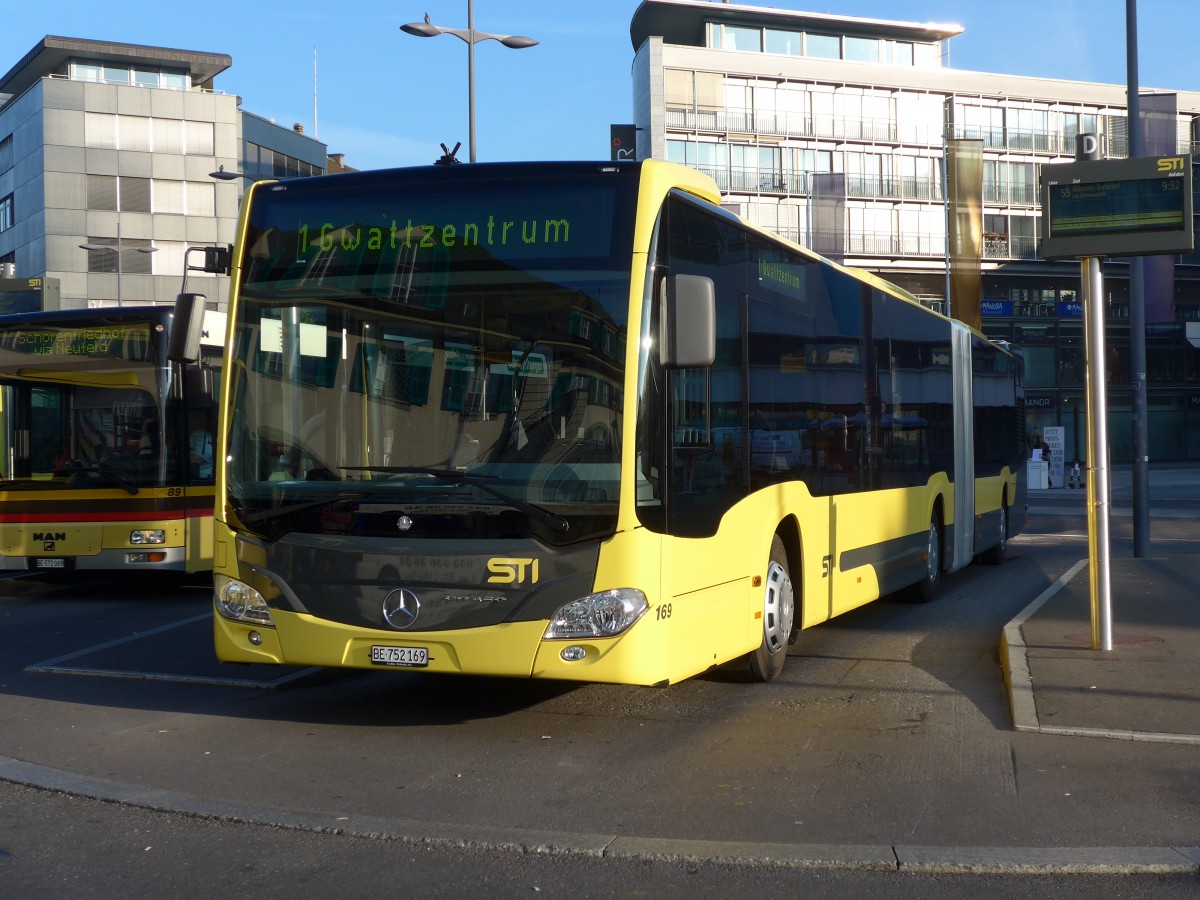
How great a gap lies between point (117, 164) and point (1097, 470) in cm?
5873

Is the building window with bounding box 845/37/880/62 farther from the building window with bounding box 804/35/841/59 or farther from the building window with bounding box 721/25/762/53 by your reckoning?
the building window with bounding box 721/25/762/53

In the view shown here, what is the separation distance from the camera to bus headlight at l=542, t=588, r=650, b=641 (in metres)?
6.91

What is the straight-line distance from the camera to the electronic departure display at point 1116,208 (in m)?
9.26

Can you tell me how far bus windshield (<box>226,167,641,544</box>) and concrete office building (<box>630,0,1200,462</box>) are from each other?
176 ft

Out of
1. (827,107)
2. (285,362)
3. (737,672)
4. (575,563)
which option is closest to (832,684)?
(737,672)

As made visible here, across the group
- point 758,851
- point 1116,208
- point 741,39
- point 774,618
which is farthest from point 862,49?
point 758,851

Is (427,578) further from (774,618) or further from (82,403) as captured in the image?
(82,403)

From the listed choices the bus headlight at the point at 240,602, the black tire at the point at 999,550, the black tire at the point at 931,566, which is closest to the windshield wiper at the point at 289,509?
the bus headlight at the point at 240,602

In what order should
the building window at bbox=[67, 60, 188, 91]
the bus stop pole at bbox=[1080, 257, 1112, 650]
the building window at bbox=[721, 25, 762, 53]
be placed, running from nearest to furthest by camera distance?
the bus stop pole at bbox=[1080, 257, 1112, 650]
the building window at bbox=[721, 25, 762, 53]
the building window at bbox=[67, 60, 188, 91]

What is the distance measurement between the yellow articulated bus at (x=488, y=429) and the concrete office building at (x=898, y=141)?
53.5m

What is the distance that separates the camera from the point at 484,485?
7020mm

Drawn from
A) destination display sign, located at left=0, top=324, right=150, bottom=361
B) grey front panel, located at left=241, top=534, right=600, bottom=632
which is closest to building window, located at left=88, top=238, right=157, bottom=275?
destination display sign, located at left=0, top=324, right=150, bottom=361

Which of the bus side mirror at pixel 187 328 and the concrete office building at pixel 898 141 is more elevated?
the concrete office building at pixel 898 141

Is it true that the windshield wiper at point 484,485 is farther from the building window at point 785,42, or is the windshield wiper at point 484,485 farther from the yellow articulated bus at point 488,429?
the building window at point 785,42
